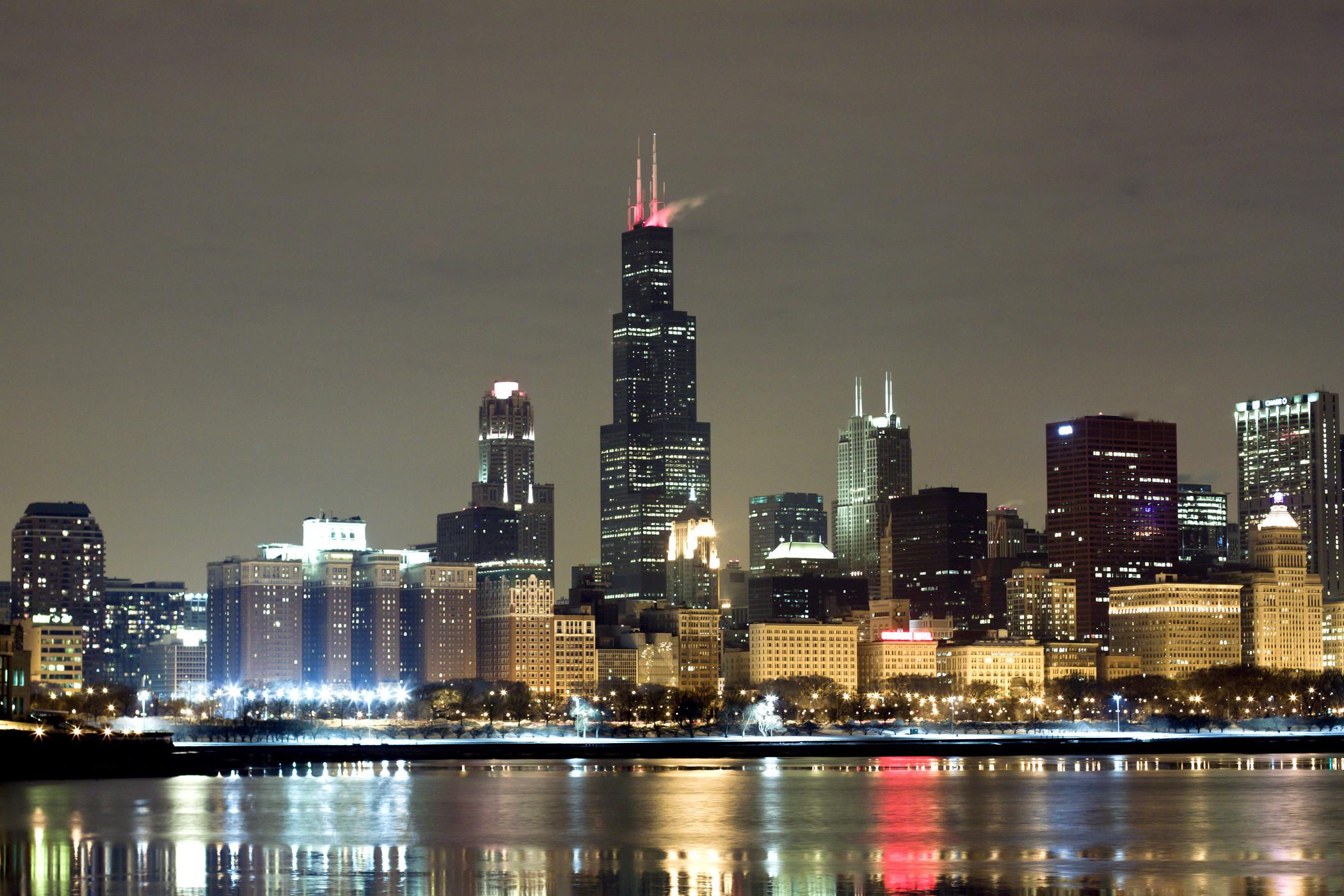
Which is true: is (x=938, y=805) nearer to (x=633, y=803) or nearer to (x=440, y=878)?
(x=633, y=803)

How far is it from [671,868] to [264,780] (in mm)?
76983

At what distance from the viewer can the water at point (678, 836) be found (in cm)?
6638

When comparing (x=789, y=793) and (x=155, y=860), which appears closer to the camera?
(x=155, y=860)

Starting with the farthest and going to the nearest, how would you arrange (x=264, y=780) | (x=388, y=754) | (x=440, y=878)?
(x=388, y=754)
(x=264, y=780)
(x=440, y=878)

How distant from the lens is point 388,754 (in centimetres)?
19725

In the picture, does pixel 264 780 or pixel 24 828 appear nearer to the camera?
pixel 24 828

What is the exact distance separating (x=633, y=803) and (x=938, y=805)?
52.1ft

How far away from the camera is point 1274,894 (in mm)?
61969

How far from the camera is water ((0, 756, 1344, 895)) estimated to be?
218ft

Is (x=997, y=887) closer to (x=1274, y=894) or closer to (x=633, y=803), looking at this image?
(x=1274, y=894)

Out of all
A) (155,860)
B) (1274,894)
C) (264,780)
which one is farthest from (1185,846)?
(264,780)

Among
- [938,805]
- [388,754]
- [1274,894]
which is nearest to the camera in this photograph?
[1274,894]

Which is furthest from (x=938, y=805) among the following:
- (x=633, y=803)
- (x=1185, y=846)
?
(x=1185, y=846)

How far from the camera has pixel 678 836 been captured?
85.4m
